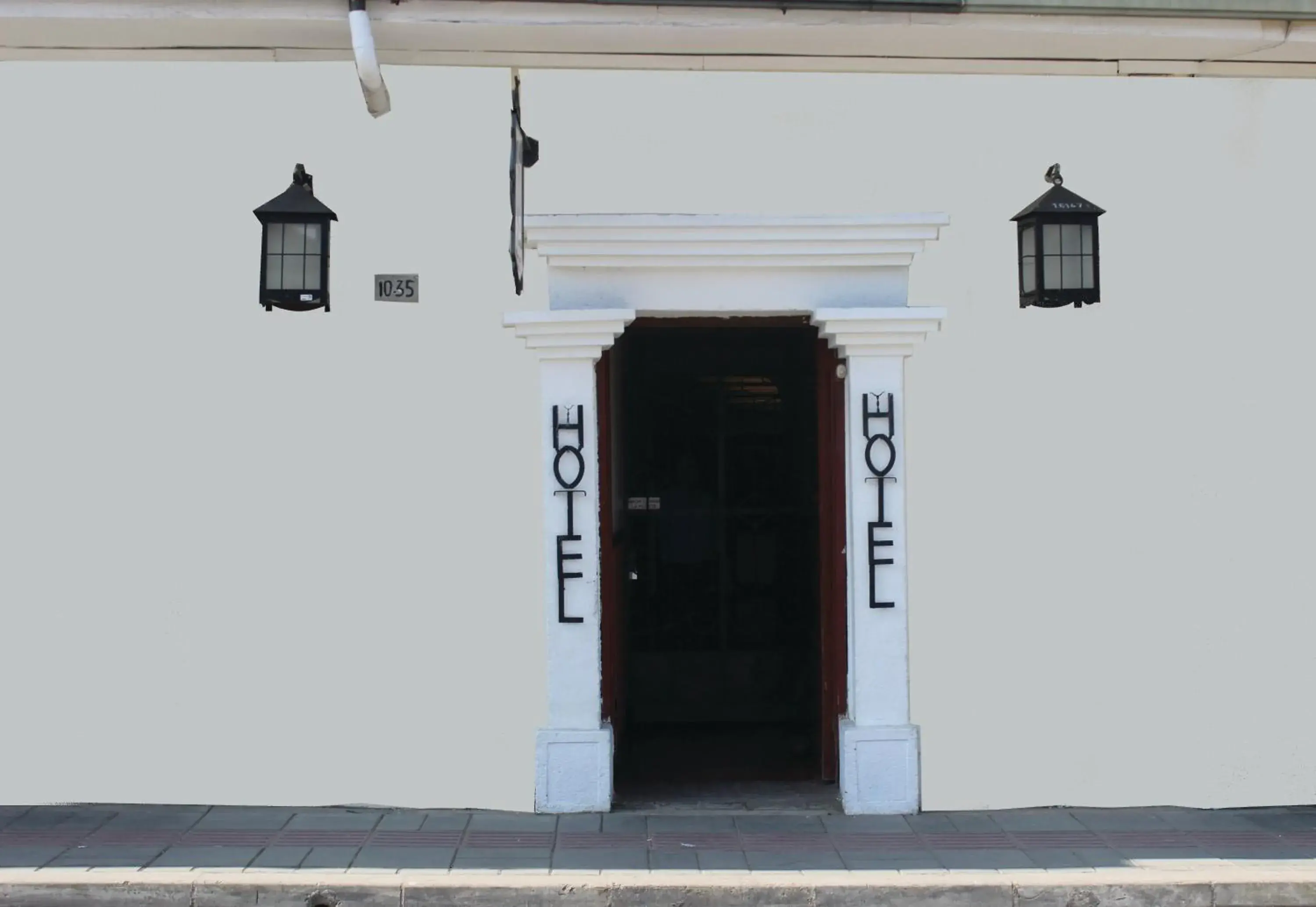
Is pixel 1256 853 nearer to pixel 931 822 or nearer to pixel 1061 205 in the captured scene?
pixel 931 822

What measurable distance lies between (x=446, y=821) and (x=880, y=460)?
284 cm

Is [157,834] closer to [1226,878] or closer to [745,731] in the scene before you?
[745,731]

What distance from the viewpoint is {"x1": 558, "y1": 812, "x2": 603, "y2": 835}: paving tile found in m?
6.17

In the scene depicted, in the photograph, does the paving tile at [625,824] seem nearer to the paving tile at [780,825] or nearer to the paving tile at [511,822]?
the paving tile at [511,822]

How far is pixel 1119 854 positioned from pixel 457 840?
3.08 metres

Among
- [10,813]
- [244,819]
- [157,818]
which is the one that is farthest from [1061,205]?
[10,813]

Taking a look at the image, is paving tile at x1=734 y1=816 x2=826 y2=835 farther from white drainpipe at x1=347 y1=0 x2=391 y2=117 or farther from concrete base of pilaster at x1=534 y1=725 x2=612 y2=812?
A: white drainpipe at x1=347 y1=0 x2=391 y2=117

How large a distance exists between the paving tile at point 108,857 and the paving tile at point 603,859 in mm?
1818

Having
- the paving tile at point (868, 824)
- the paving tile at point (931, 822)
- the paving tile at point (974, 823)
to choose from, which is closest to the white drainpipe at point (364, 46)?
the paving tile at point (868, 824)

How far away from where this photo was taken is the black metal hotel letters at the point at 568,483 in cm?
641

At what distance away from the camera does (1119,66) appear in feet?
21.7

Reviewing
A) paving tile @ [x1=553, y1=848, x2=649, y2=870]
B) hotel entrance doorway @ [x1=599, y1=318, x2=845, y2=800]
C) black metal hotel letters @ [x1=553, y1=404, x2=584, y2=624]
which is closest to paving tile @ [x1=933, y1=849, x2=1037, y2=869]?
paving tile @ [x1=553, y1=848, x2=649, y2=870]

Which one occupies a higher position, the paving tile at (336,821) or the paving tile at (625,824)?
the paving tile at (336,821)

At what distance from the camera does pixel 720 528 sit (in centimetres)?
881
